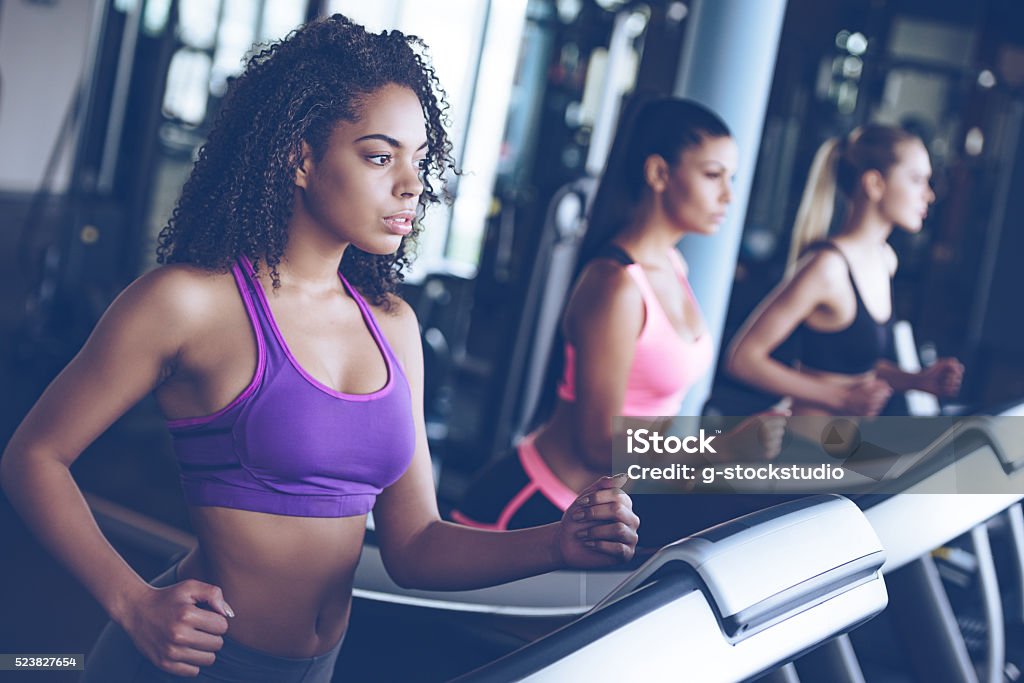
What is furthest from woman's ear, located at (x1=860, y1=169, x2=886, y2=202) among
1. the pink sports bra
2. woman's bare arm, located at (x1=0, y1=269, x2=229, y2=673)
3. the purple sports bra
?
woman's bare arm, located at (x1=0, y1=269, x2=229, y2=673)

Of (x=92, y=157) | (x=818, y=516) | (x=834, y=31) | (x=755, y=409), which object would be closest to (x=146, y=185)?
(x=92, y=157)

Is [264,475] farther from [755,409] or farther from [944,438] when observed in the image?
[755,409]

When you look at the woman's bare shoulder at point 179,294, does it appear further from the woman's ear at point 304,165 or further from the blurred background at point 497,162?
the blurred background at point 497,162

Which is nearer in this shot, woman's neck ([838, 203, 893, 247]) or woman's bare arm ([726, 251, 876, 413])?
woman's bare arm ([726, 251, 876, 413])

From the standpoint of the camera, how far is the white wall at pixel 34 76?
23.9 feet

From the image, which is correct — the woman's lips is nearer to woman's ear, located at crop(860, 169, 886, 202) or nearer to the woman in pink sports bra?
the woman in pink sports bra

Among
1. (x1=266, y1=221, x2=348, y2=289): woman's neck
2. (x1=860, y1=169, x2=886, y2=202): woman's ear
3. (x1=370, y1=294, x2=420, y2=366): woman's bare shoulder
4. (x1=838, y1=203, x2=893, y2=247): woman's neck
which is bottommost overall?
(x1=370, y1=294, x2=420, y2=366): woman's bare shoulder

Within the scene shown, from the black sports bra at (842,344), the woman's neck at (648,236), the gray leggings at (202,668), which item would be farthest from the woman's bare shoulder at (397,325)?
the black sports bra at (842,344)

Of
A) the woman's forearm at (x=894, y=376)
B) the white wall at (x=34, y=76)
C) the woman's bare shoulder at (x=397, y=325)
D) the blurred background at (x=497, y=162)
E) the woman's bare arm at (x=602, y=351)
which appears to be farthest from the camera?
the white wall at (x=34, y=76)

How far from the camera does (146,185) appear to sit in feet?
14.8

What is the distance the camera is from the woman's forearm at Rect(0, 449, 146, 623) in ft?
2.77

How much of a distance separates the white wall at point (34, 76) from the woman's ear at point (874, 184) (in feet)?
20.5

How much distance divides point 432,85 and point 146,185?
150 inches

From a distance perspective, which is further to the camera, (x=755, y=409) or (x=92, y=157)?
(x=92, y=157)
